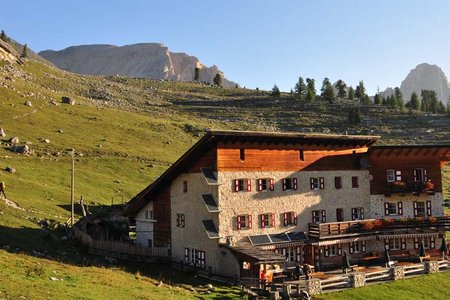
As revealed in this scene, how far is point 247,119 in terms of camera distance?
496 ft

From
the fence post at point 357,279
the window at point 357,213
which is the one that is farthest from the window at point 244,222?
the window at point 357,213

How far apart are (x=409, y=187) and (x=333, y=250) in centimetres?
1156

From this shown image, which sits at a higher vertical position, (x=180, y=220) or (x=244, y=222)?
(x=180, y=220)

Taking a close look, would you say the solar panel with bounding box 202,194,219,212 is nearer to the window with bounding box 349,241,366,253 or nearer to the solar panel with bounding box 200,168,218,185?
the solar panel with bounding box 200,168,218,185

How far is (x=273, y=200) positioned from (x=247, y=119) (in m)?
109

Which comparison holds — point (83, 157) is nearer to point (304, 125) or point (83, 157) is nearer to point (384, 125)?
point (304, 125)

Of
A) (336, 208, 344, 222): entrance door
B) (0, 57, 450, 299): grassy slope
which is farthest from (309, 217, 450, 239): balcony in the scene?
(0, 57, 450, 299): grassy slope

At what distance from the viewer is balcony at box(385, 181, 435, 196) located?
49281 millimetres

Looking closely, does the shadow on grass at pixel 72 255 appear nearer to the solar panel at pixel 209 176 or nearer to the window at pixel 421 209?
the solar panel at pixel 209 176

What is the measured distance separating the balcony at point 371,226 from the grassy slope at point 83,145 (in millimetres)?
18470

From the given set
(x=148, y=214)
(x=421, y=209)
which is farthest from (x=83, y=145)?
(x=421, y=209)

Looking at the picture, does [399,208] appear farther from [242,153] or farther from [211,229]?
[211,229]

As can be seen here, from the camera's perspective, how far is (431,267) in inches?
1705

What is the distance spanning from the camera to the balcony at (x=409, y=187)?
4928 centimetres
